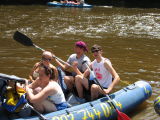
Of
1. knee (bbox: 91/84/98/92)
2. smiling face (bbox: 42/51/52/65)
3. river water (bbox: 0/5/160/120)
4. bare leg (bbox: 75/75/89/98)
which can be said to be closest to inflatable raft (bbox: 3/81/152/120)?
knee (bbox: 91/84/98/92)

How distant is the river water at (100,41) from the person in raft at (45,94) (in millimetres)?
1759

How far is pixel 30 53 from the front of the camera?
9.99 meters

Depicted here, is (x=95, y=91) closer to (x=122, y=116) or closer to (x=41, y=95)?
(x=122, y=116)

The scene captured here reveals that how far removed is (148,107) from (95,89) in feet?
4.59

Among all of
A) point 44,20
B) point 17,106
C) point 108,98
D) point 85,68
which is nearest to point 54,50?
point 85,68

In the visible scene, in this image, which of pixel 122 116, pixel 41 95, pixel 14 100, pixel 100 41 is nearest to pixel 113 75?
pixel 122 116

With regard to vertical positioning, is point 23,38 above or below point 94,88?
above

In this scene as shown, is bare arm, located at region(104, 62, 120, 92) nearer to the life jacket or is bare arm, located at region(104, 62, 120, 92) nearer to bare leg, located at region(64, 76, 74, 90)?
bare leg, located at region(64, 76, 74, 90)

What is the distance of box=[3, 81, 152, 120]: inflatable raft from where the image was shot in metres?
4.76

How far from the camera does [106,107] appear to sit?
5266 millimetres

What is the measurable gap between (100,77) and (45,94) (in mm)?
1453

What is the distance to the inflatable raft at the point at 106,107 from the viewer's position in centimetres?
476

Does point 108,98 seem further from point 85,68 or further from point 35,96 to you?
point 35,96

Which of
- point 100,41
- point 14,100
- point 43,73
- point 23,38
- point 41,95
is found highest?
point 23,38
